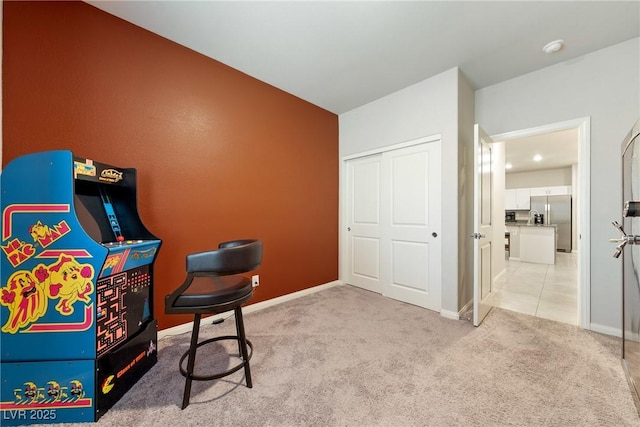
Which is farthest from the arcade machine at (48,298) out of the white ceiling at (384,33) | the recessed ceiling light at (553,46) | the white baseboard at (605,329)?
the white baseboard at (605,329)

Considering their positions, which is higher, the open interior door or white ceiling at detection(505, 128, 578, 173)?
white ceiling at detection(505, 128, 578, 173)

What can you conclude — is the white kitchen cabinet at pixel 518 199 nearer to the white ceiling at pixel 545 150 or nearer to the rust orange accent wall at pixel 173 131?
the white ceiling at pixel 545 150

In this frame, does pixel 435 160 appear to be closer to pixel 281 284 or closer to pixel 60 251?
pixel 281 284

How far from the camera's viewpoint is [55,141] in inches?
66.7

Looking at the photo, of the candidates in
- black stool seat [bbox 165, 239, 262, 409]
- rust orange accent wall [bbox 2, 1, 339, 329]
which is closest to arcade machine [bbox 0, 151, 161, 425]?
black stool seat [bbox 165, 239, 262, 409]

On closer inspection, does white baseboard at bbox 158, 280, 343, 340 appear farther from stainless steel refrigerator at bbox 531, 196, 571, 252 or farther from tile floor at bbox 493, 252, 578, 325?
stainless steel refrigerator at bbox 531, 196, 571, 252

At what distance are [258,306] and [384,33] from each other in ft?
9.97

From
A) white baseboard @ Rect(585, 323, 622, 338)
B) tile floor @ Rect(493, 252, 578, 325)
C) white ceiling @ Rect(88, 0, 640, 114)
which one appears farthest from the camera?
tile floor @ Rect(493, 252, 578, 325)

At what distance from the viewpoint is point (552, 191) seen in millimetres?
6941

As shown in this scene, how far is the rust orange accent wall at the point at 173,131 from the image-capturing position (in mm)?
1642

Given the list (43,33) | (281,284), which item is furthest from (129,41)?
(281,284)

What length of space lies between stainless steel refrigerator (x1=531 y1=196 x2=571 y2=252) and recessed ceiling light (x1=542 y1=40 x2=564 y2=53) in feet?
20.5

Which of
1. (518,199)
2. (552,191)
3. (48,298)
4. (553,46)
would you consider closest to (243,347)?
(48,298)

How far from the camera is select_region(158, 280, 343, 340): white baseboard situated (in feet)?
7.07
